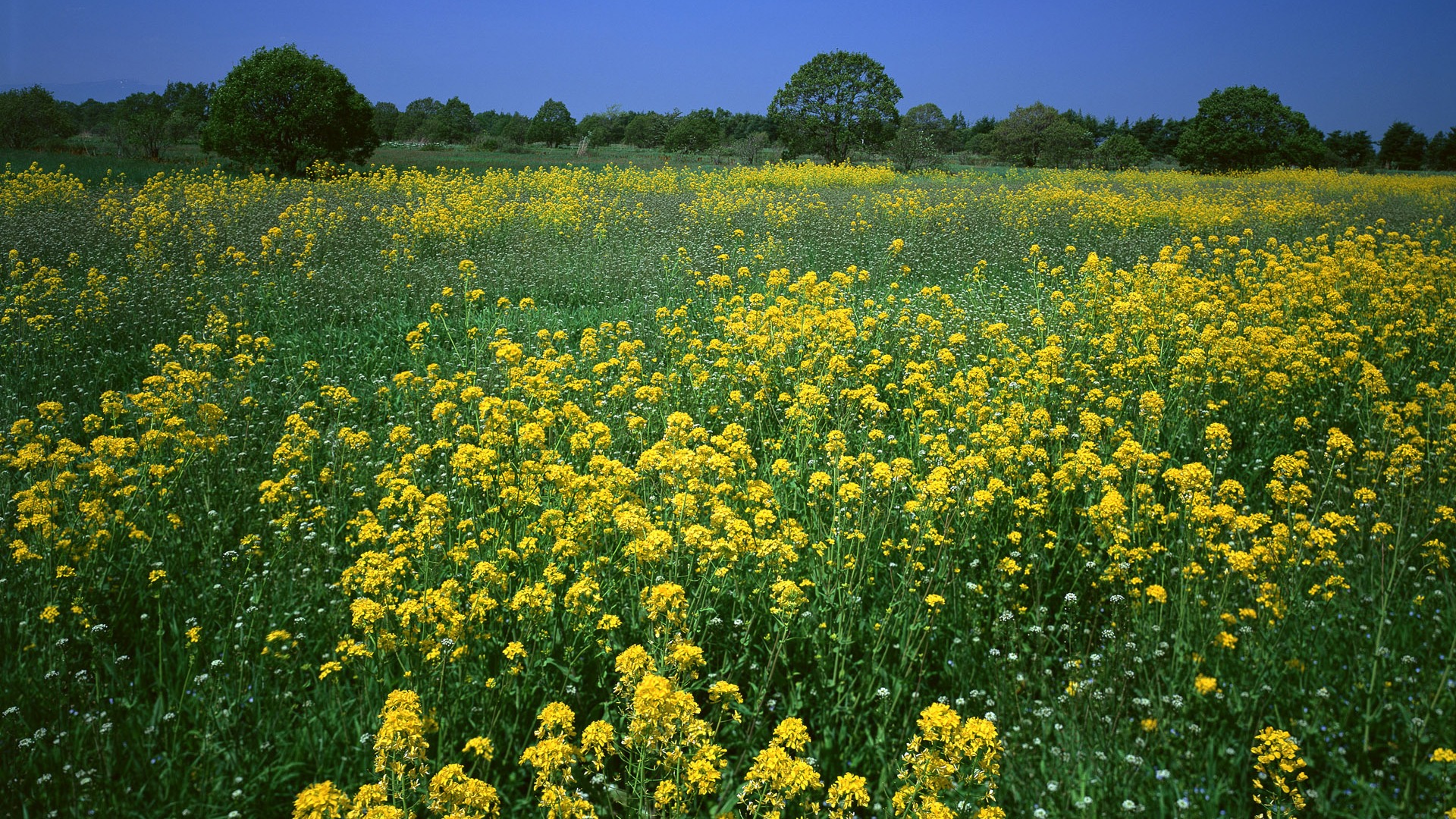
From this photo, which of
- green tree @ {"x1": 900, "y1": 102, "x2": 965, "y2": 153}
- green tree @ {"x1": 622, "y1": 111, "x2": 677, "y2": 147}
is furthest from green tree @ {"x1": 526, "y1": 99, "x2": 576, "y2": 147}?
green tree @ {"x1": 900, "y1": 102, "x2": 965, "y2": 153}

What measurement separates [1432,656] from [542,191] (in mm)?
17579

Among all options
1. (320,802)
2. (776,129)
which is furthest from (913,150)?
(320,802)

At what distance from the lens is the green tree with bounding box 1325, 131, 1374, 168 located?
196ft

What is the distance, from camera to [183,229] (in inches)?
436

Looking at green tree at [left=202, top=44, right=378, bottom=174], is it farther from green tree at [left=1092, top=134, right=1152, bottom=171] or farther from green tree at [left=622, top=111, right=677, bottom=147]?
green tree at [left=1092, top=134, right=1152, bottom=171]

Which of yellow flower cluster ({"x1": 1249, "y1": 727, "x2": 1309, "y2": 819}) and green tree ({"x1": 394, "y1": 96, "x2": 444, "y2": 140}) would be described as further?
green tree ({"x1": 394, "y1": 96, "x2": 444, "y2": 140})

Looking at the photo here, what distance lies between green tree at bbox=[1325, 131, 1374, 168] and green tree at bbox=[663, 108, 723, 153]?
47752 millimetres

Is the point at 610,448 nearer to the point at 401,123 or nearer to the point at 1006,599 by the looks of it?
the point at 1006,599

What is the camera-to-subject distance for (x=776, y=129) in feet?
175

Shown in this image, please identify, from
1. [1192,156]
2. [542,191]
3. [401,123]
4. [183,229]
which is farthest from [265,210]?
[401,123]

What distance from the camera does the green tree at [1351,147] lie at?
196ft

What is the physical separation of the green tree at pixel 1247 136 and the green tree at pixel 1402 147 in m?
11.9

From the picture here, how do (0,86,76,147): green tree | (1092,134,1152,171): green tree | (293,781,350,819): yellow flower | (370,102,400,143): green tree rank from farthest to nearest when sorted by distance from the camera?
(370,102,400,143): green tree
(1092,134,1152,171): green tree
(0,86,76,147): green tree
(293,781,350,819): yellow flower

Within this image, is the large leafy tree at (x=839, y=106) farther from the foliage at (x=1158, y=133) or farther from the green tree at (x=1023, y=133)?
the foliage at (x=1158, y=133)
